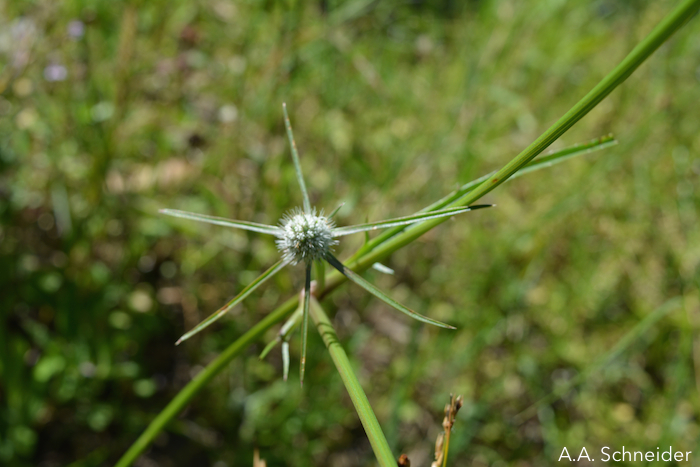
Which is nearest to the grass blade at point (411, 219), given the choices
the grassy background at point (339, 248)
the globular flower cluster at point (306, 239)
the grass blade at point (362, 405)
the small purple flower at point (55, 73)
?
the globular flower cluster at point (306, 239)

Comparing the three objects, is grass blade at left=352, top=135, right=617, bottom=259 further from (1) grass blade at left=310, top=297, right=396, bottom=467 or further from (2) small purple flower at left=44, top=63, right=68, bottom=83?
(2) small purple flower at left=44, top=63, right=68, bottom=83

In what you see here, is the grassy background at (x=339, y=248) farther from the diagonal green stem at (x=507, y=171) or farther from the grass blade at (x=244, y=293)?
the grass blade at (x=244, y=293)

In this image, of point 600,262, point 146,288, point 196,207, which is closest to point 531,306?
point 600,262

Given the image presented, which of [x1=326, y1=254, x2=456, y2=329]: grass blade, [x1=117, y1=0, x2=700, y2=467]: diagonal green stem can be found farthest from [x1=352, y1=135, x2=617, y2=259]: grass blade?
[x1=326, y1=254, x2=456, y2=329]: grass blade

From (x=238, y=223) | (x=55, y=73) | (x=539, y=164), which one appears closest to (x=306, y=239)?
(x=238, y=223)

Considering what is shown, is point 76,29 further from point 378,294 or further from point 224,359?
point 378,294

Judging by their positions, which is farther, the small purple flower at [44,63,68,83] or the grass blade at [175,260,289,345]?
the small purple flower at [44,63,68,83]

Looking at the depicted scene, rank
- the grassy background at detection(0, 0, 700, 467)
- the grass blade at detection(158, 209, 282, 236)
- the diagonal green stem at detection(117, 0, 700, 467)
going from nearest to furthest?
the diagonal green stem at detection(117, 0, 700, 467)
the grass blade at detection(158, 209, 282, 236)
the grassy background at detection(0, 0, 700, 467)
